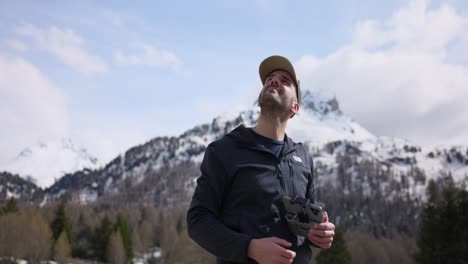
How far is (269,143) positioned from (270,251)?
0.91m

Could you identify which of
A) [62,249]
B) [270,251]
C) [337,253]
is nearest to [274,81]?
[270,251]

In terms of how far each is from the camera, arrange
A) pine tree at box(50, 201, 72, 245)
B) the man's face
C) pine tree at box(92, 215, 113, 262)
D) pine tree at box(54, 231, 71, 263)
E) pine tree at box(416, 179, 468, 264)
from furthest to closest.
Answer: pine tree at box(92, 215, 113, 262), pine tree at box(50, 201, 72, 245), pine tree at box(54, 231, 71, 263), pine tree at box(416, 179, 468, 264), the man's face

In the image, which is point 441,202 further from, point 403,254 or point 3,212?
point 3,212

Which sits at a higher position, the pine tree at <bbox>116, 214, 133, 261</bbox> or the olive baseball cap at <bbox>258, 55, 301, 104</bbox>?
the pine tree at <bbox>116, 214, 133, 261</bbox>

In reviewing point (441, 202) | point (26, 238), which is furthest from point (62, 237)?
point (441, 202)

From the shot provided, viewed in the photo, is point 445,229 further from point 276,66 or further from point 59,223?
point 59,223

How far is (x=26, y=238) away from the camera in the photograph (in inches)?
1740

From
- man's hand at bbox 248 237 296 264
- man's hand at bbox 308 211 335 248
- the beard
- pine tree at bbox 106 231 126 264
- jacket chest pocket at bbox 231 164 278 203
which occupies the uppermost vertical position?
pine tree at bbox 106 231 126 264

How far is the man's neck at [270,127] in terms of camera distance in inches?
118

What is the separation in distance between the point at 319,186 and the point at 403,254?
434 ft

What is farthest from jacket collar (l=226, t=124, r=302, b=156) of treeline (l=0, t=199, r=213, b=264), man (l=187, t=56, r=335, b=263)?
treeline (l=0, t=199, r=213, b=264)

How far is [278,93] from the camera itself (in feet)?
9.75

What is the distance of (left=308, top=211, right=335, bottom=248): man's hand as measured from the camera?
2590 mm

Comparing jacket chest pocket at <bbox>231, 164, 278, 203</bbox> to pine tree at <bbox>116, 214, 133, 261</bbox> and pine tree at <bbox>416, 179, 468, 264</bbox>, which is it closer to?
pine tree at <bbox>416, 179, 468, 264</bbox>
